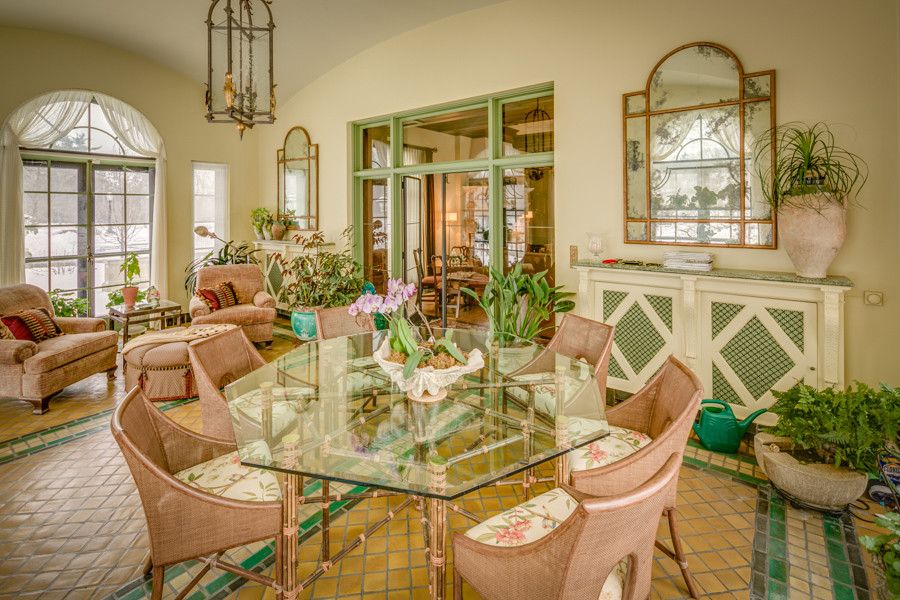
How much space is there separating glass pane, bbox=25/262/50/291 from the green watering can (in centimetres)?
672

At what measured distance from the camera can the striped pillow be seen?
5.57 m

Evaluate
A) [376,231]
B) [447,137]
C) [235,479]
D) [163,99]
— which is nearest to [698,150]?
[447,137]

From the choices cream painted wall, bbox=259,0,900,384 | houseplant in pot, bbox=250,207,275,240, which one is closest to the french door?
houseplant in pot, bbox=250,207,275,240

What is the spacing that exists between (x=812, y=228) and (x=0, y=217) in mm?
7100

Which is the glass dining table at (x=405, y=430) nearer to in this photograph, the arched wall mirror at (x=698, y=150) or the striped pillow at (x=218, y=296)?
the arched wall mirror at (x=698, y=150)

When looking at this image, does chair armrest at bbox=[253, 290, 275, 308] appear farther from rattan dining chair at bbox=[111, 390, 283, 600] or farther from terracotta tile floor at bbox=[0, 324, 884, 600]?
rattan dining chair at bbox=[111, 390, 283, 600]

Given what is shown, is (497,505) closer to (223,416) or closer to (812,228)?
(223,416)

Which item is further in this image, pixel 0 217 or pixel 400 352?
pixel 0 217

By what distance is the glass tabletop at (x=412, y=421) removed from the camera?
1683mm

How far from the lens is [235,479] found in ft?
6.40

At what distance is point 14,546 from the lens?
229 cm

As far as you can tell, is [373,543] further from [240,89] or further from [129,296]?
[129,296]

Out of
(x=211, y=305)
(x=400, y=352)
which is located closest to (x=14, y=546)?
(x=400, y=352)

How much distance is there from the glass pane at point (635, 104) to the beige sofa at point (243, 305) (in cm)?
419
